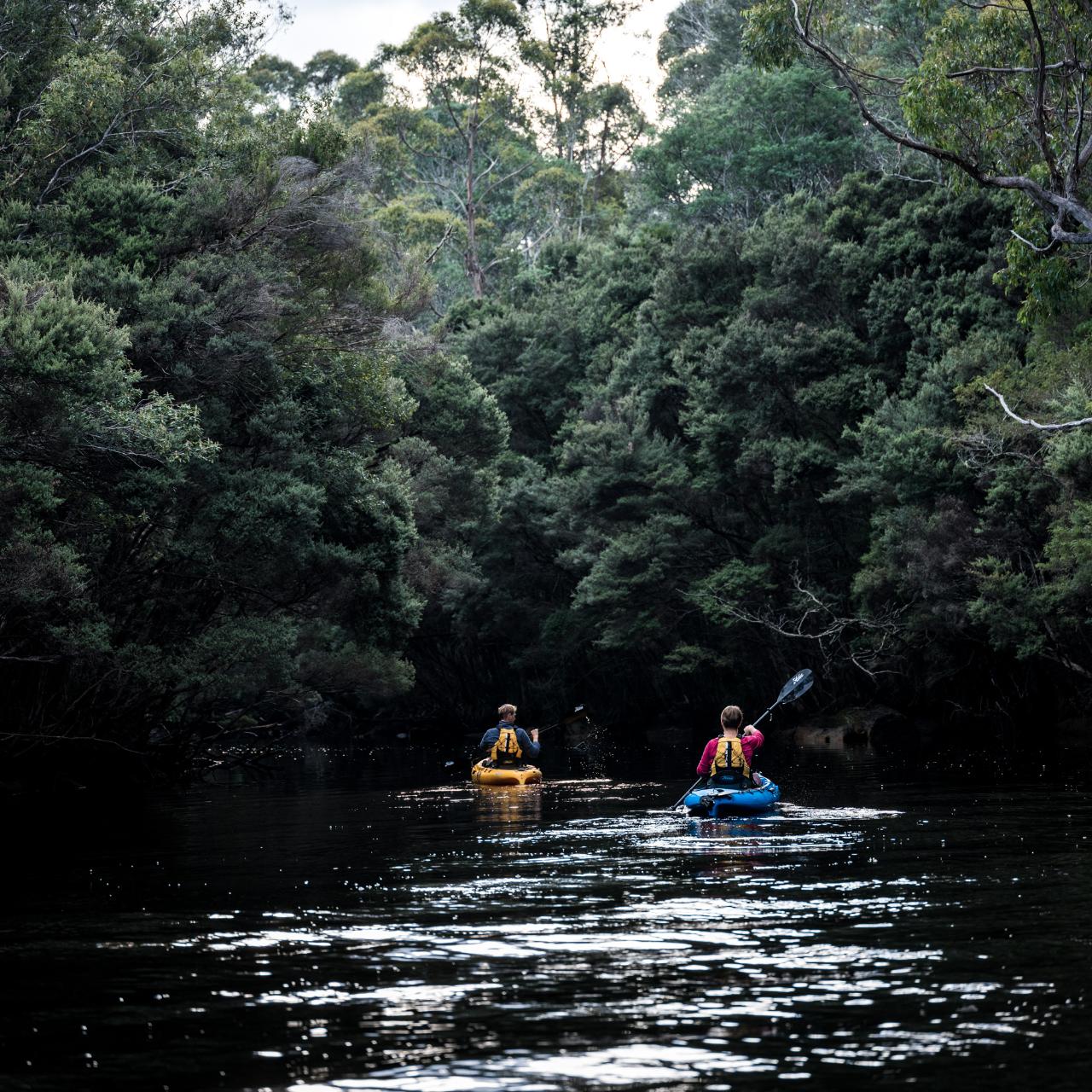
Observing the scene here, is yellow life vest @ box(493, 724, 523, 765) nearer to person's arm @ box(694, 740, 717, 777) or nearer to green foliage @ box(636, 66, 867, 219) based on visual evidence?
person's arm @ box(694, 740, 717, 777)

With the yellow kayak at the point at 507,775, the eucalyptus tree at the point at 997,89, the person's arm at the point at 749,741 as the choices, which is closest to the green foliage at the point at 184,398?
the yellow kayak at the point at 507,775

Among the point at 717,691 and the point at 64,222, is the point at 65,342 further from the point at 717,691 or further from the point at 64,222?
the point at 717,691

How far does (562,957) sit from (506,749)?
51.4 ft

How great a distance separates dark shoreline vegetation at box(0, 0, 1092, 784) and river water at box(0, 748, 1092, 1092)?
8724 millimetres

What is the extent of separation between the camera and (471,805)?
22641 mm

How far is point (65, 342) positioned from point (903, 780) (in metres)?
14.1

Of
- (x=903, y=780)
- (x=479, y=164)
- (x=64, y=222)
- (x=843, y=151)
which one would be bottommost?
(x=903, y=780)

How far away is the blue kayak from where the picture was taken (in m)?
17.5

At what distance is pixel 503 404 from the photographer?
5928 cm

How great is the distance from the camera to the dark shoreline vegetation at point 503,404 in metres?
25.8

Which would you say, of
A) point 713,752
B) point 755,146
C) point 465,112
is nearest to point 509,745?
point 713,752

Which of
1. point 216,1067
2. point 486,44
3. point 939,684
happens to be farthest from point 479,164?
point 216,1067

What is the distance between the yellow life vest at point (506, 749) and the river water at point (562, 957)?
21.9ft

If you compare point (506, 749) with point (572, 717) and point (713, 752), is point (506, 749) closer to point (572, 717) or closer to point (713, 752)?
point (713, 752)
